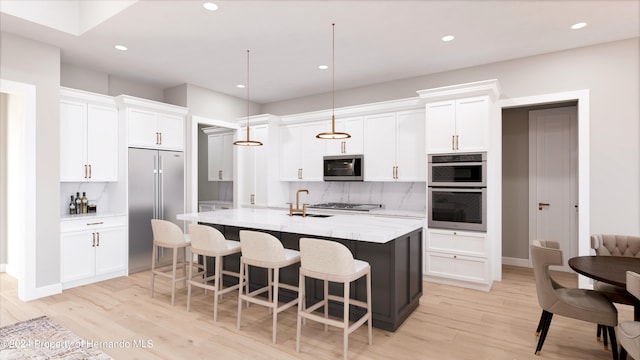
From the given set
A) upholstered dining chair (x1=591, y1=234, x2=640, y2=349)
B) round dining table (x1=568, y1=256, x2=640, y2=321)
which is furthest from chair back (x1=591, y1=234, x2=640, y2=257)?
round dining table (x1=568, y1=256, x2=640, y2=321)

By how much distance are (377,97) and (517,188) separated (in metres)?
2.69

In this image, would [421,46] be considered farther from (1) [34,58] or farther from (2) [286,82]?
(1) [34,58]

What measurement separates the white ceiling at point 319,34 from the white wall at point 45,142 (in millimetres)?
202

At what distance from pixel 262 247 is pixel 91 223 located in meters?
2.95

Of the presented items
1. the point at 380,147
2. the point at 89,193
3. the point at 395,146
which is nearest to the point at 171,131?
the point at 89,193

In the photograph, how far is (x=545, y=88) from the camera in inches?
168

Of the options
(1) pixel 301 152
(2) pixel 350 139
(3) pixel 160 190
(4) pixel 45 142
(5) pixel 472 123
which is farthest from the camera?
(1) pixel 301 152

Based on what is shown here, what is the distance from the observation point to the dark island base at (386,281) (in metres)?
2.94

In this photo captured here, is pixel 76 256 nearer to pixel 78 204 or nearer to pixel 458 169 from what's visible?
pixel 78 204

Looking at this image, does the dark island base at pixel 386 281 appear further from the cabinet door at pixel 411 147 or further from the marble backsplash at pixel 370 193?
the marble backsplash at pixel 370 193

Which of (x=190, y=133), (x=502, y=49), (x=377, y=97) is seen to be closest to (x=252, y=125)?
(x=190, y=133)

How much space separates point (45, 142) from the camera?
3924 mm

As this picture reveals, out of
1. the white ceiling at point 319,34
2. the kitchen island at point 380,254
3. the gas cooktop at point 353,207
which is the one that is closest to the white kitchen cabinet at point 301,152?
the gas cooktop at point 353,207

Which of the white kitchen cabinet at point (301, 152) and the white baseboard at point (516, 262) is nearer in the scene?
the white baseboard at point (516, 262)
